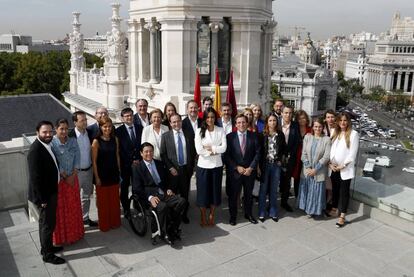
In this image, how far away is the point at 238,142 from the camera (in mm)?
6379

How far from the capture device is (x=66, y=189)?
221 inches

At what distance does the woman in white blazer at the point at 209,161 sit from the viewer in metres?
6.23

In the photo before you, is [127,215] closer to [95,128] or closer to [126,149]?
[126,149]

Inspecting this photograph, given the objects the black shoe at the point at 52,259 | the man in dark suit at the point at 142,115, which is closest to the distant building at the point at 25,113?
the man in dark suit at the point at 142,115

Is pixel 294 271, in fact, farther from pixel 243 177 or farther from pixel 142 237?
pixel 142 237

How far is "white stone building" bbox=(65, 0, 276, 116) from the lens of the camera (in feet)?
36.2

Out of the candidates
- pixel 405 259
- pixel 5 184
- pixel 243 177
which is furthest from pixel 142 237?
pixel 405 259

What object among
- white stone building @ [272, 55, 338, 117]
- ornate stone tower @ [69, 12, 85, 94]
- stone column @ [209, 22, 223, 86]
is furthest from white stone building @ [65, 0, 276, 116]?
white stone building @ [272, 55, 338, 117]

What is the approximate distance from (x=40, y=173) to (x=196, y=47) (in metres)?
7.15

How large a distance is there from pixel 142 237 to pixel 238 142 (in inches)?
81.3

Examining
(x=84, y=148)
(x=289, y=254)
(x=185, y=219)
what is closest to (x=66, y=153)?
(x=84, y=148)

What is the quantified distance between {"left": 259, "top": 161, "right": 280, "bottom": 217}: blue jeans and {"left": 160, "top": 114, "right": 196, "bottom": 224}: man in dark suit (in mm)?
1267

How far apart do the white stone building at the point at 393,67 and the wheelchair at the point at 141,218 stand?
13417 centimetres

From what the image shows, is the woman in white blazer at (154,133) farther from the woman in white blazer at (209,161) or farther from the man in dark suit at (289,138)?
the man in dark suit at (289,138)
